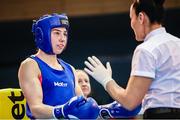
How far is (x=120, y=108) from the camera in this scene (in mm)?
2719

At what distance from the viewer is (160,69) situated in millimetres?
2232

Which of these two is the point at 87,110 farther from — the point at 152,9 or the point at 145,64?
the point at 152,9

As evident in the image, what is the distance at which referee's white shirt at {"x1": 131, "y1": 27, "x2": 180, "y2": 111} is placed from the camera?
7.18 feet

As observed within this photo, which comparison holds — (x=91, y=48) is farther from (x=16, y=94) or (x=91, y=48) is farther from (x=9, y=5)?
(x=16, y=94)

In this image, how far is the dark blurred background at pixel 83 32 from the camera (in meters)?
6.07

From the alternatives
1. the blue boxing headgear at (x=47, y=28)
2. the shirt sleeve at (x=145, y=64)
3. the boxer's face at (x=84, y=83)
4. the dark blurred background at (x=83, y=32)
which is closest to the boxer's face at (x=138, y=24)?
the shirt sleeve at (x=145, y=64)

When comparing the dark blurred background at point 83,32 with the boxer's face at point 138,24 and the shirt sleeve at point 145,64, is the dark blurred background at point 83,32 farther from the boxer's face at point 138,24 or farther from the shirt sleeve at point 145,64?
the shirt sleeve at point 145,64

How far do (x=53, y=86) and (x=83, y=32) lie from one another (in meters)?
3.93

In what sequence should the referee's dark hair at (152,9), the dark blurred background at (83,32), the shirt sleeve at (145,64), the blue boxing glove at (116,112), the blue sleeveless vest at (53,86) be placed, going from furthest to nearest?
the dark blurred background at (83,32)
the blue boxing glove at (116,112)
the blue sleeveless vest at (53,86)
the referee's dark hair at (152,9)
the shirt sleeve at (145,64)

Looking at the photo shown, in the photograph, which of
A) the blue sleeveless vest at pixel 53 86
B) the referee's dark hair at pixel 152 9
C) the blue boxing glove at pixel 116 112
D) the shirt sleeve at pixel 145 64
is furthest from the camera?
the blue boxing glove at pixel 116 112

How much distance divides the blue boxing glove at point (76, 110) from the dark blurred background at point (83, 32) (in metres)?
3.46

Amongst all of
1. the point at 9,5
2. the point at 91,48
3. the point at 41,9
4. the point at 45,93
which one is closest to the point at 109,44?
the point at 91,48

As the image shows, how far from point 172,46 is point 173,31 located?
399 cm

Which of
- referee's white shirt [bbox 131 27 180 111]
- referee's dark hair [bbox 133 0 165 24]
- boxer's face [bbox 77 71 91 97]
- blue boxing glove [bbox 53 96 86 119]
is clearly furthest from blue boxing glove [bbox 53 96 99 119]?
boxer's face [bbox 77 71 91 97]
